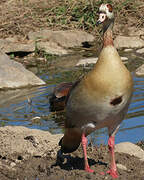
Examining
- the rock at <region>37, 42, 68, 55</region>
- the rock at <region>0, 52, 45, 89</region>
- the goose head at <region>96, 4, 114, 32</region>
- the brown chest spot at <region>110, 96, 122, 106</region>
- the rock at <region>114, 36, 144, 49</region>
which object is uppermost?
the goose head at <region>96, 4, 114, 32</region>

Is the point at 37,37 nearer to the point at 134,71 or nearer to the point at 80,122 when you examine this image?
the point at 134,71

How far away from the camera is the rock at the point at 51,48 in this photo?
12555 mm

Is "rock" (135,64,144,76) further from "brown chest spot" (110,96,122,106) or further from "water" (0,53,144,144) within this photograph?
"brown chest spot" (110,96,122,106)

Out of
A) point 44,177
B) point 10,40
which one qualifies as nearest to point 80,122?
point 44,177

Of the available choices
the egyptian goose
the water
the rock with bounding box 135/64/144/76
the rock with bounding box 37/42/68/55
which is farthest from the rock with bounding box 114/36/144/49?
the egyptian goose

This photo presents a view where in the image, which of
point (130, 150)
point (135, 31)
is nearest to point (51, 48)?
point (135, 31)

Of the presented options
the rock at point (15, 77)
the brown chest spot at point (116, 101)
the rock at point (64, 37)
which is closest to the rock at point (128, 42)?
the rock at point (64, 37)

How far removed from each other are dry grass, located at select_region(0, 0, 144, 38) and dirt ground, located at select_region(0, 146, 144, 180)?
855cm

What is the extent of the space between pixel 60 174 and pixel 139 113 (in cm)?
335

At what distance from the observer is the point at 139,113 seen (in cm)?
798

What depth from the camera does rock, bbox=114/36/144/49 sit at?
1282 cm

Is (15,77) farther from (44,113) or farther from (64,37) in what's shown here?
(64,37)

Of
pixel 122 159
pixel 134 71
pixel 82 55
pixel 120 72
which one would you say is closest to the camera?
pixel 120 72

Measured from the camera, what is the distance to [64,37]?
13.3m
